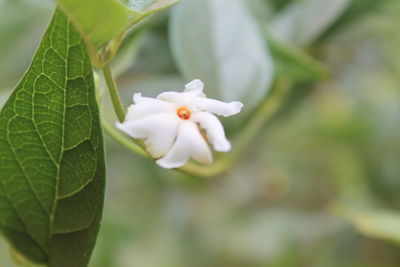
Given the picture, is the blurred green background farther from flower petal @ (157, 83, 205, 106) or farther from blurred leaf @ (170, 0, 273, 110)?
flower petal @ (157, 83, 205, 106)

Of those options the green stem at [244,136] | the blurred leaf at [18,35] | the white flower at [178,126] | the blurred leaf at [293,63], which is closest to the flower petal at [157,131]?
the white flower at [178,126]

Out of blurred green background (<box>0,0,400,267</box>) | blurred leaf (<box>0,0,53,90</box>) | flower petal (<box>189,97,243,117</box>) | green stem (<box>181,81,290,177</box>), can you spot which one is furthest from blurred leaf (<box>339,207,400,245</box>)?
blurred leaf (<box>0,0,53,90</box>)

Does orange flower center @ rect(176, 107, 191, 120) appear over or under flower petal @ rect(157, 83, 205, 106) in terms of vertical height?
under

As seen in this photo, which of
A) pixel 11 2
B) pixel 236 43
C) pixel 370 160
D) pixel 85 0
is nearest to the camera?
pixel 85 0

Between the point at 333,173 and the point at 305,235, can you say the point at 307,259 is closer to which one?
the point at 305,235

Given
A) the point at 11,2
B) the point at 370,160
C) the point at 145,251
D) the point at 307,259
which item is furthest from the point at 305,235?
the point at 11,2

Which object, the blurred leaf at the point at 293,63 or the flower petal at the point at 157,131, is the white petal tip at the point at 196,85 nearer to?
the flower petal at the point at 157,131

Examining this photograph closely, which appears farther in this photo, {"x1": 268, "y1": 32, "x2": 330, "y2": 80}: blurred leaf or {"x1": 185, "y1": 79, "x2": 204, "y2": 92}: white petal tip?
{"x1": 268, "y1": 32, "x2": 330, "y2": 80}: blurred leaf
